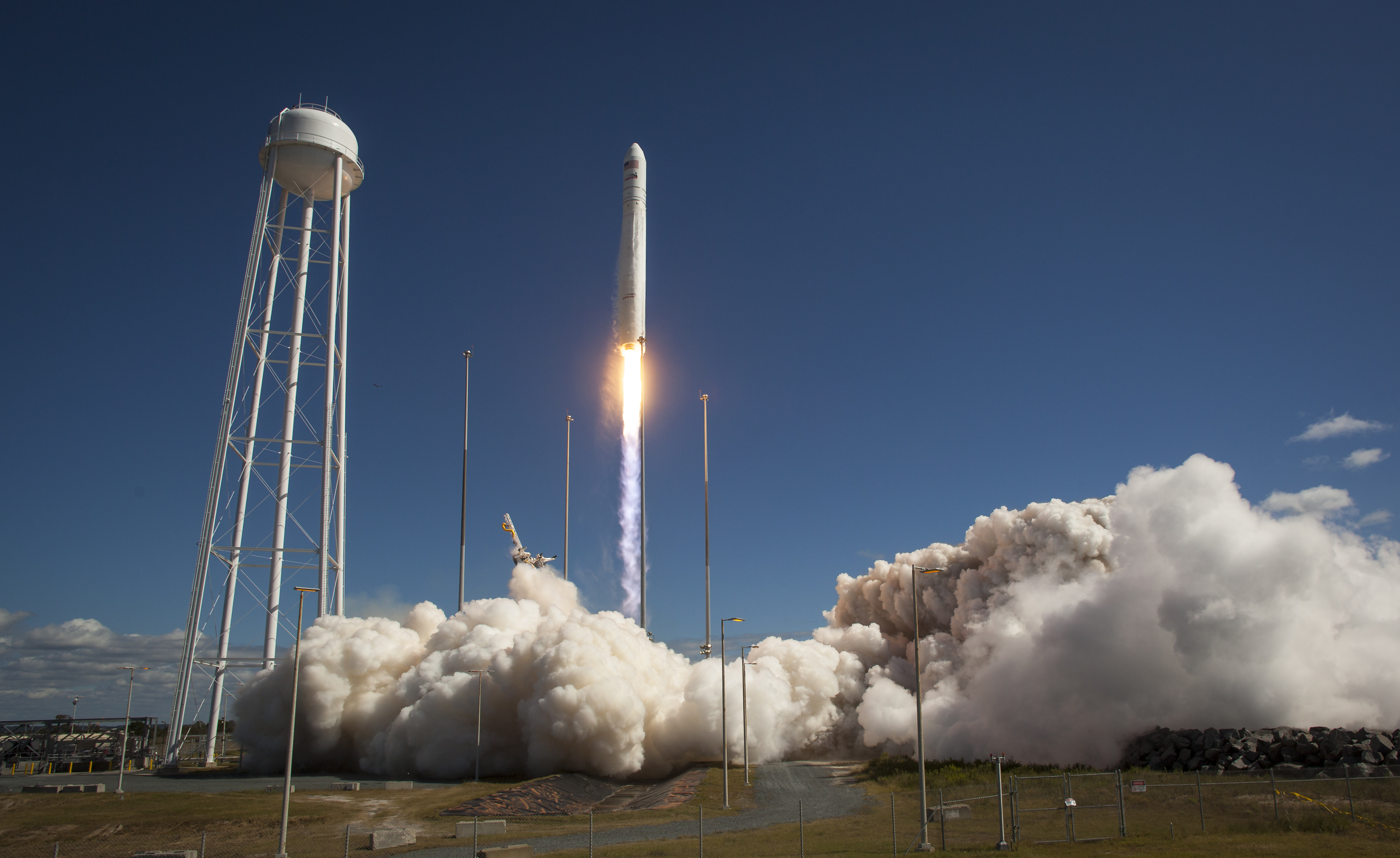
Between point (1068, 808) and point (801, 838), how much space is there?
8.02 metres

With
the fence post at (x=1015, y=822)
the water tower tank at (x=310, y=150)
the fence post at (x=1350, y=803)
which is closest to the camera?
the fence post at (x=1015, y=822)

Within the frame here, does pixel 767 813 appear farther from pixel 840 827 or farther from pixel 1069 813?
pixel 1069 813

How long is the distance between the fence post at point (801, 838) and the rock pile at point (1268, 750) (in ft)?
62.4

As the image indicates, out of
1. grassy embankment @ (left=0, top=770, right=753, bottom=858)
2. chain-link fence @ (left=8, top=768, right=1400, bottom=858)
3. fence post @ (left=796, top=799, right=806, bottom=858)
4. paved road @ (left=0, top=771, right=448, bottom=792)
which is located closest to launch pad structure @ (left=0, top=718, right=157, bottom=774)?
paved road @ (left=0, top=771, right=448, bottom=792)

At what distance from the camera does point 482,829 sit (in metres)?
36.2

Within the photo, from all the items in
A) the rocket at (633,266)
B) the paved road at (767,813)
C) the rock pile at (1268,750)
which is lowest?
the paved road at (767,813)

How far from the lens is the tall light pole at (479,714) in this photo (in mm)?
54375

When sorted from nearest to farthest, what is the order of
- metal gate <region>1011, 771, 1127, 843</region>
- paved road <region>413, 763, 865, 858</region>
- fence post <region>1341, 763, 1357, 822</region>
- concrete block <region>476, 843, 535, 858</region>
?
concrete block <region>476, 843, 535, 858</region>, fence post <region>1341, 763, 1357, 822</region>, metal gate <region>1011, 771, 1127, 843</region>, paved road <region>413, 763, 865, 858</region>

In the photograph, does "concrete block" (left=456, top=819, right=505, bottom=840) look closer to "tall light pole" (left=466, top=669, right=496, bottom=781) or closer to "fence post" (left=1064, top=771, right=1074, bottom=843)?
"tall light pole" (left=466, top=669, right=496, bottom=781)

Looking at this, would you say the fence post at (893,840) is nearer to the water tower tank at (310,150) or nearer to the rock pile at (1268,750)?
the rock pile at (1268,750)

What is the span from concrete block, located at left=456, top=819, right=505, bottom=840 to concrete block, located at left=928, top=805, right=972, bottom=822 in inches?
606

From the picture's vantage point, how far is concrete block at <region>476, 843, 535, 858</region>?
28891 millimetres

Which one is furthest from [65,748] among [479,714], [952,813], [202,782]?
[952,813]

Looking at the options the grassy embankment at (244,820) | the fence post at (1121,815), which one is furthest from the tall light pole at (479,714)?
the fence post at (1121,815)
